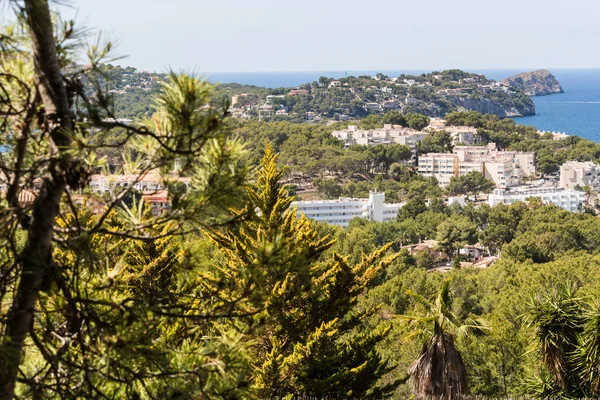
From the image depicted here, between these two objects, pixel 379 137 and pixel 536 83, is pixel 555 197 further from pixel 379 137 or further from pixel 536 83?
pixel 536 83

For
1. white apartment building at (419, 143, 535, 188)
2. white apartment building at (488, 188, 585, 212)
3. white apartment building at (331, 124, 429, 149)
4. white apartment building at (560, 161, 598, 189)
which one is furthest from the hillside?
white apartment building at (488, 188, 585, 212)

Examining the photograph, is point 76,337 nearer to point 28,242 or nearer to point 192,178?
point 28,242

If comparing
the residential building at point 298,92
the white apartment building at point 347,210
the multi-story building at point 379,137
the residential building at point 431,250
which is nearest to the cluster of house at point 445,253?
the residential building at point 431,250

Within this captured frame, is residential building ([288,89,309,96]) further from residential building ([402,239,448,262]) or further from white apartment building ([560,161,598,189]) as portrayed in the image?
residential building ([402,239,448,262])

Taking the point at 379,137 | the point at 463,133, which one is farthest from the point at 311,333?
the point at 463,133

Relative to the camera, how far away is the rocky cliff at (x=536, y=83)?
6334 inches

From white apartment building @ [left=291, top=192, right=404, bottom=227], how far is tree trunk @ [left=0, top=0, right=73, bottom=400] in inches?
1700

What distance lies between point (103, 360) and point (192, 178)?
1.80 ft

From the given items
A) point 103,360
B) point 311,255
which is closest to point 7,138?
point 103,360

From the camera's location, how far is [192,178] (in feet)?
7.60

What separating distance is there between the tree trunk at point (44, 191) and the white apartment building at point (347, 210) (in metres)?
43.2

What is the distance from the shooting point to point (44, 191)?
2182 millimetres

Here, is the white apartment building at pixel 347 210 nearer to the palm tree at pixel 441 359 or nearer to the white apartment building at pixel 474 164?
the white apartment building at pixel 474 164

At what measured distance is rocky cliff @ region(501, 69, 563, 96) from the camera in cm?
16088
